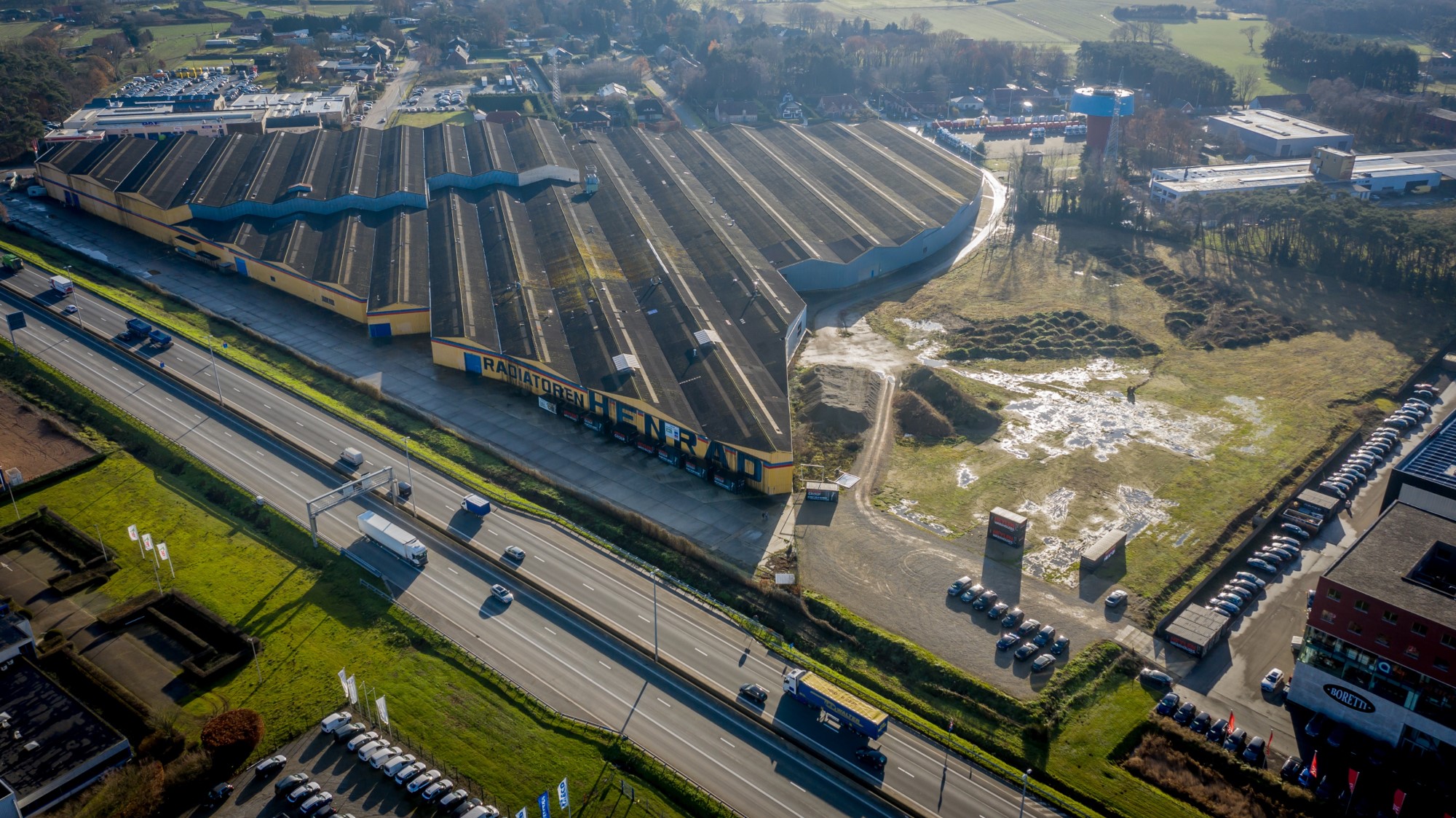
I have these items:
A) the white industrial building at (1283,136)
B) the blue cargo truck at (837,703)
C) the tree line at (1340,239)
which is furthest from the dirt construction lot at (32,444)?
the white industrial building at (1283,136)

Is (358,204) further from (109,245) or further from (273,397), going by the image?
(273,397)

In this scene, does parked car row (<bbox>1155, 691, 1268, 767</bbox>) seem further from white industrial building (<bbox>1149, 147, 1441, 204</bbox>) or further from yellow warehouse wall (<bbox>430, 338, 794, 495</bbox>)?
white industrial building (<bbox>1149, 147, 1441, 204</bbox>)

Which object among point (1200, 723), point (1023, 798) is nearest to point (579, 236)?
point (1023, 798)

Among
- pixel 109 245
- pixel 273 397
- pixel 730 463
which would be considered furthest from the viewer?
pixel 109 245

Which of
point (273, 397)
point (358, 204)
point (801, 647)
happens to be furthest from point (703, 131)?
point (801, 647)

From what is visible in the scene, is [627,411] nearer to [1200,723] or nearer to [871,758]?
[871,758]

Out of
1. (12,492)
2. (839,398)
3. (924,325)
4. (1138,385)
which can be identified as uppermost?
(12,492)
